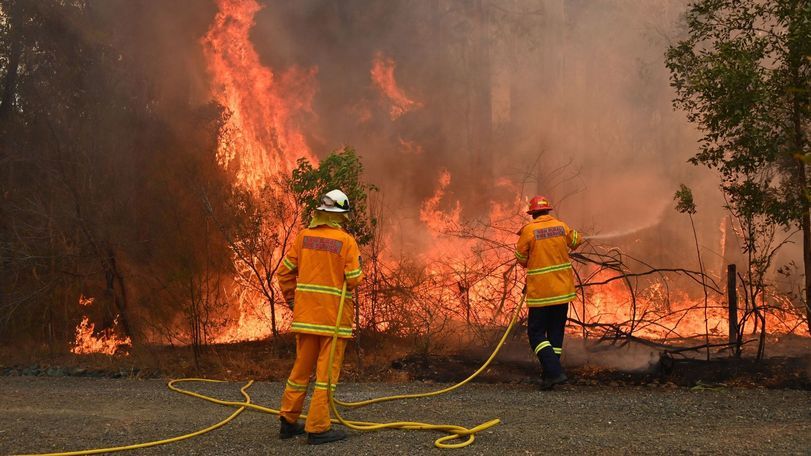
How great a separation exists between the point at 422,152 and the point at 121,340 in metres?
6.68

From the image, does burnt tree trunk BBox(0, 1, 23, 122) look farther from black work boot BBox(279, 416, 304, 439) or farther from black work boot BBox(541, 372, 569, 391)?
black work boot BBox(541, 372, 569, 391)

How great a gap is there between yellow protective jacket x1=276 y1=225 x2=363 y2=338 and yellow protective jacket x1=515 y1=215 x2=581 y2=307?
256 centimetres

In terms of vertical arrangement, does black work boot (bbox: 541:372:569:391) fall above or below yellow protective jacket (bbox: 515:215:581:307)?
below

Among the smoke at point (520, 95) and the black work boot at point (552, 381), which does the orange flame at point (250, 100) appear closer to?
the smoke at point (520, 95)

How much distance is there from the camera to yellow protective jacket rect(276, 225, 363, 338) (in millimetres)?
5176

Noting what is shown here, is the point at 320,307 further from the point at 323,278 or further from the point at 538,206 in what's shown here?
the point at 538,206

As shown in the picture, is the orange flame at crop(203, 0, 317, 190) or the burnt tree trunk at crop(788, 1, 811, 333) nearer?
the burnt tree trunk at crop(788, 1, 811, 333)

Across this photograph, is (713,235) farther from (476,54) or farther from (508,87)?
(476,54)

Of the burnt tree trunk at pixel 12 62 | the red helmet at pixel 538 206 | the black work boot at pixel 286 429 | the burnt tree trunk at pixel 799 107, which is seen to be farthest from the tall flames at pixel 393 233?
the black work boot at pixel 286 429

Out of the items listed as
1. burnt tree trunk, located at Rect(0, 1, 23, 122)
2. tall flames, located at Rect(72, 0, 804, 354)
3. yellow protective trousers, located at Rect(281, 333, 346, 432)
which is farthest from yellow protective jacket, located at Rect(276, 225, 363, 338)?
burnt tree trunk, located at Rect(0, 1, 23, 122)

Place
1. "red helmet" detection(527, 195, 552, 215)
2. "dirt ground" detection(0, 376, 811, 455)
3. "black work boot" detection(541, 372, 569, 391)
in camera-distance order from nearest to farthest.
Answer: "dirt ground" detection(0, 376, 811, 455)
"black work boot" detection(541, 372, 569, 391)
"red helmet" detection(527, 195, 552, 215)

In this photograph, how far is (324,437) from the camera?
5109 mm

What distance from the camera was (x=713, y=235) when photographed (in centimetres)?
1520

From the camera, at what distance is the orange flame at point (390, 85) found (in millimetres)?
13734
